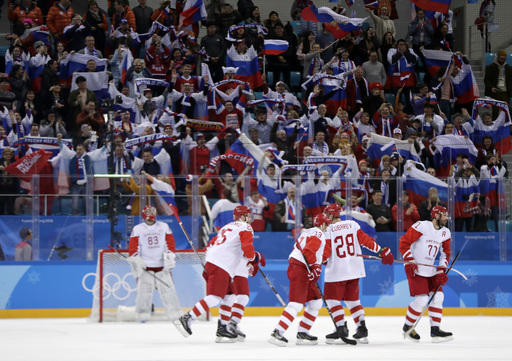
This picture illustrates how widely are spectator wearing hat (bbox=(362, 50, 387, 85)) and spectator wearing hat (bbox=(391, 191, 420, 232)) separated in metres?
4.47

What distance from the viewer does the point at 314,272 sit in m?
9.05

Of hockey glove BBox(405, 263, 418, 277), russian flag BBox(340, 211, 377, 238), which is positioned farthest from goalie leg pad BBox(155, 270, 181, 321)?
hockey glove BBox(405, 263, 418, 277)

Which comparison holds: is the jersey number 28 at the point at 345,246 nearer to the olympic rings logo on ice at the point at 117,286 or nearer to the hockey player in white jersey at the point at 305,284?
the hockey player in white jersey at the point at 305,284

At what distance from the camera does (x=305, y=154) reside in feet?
43.7

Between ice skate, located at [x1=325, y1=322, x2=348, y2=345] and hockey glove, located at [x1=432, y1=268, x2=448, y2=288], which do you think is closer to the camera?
ice skate, located at [x1=325, y1=322, x2=348, y2=345]

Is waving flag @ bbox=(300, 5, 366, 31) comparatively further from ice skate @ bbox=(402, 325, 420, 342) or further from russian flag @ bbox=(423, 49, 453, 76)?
ice skate @ bbox=(402, 325, 420, 342)

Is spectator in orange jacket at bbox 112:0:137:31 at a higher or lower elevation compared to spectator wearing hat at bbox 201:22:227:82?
higher

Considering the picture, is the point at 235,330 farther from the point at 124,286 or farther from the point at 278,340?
the point at 124,286

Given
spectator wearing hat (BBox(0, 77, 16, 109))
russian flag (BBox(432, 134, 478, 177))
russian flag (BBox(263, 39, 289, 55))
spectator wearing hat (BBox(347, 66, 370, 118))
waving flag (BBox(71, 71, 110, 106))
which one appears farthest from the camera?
russian flag (BBox(263, 39, 289, 55))

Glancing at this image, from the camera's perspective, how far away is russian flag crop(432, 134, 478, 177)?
45.2 ft

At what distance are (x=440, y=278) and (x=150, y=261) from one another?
165 inches

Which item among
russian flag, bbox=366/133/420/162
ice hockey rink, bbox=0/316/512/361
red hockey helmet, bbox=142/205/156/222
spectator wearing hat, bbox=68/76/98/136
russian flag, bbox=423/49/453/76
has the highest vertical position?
russian flag, bbox=423/49/453/76

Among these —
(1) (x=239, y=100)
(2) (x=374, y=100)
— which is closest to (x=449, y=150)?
(2) (x=374, y=100)

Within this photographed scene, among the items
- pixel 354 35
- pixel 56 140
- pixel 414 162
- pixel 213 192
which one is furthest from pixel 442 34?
pixel 56 140
